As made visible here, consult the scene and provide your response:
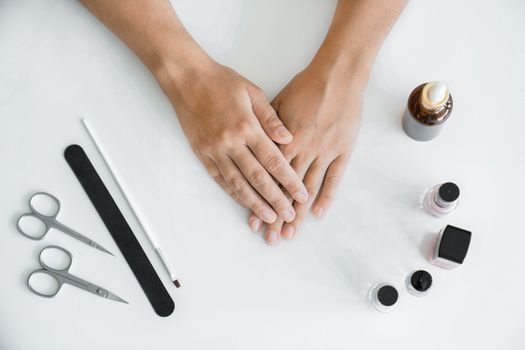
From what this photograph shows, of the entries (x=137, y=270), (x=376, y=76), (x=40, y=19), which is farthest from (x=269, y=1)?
(x=137, y=270)

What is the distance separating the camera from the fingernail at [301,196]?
0.90 meters

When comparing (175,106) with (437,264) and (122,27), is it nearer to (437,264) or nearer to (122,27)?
(122,27)

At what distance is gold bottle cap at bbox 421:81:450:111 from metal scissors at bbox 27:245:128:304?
57cm

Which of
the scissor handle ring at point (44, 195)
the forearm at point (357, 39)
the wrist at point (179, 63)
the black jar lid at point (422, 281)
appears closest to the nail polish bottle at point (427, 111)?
the forearm at point (357, 39)

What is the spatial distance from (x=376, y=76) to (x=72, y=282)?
24.2 inches

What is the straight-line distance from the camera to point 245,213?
0.93m

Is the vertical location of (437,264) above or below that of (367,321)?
above

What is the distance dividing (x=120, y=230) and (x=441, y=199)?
52cm

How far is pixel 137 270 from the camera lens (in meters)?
0.90

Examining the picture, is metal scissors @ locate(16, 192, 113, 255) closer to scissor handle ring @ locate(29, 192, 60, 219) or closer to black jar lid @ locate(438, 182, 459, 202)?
scissor handle ring @ locate(29, 192, 60, 219)

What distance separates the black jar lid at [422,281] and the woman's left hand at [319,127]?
0.61 ft

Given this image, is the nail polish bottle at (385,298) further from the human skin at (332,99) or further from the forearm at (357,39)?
the forearm at (357,39)

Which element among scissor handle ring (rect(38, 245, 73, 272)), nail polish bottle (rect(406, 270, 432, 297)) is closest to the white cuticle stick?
scissor handle ring (rect(38, 245, 73, 272))

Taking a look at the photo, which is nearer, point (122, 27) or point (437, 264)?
point (437, 264)
